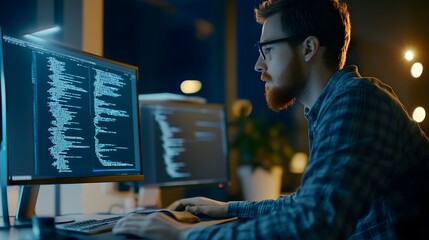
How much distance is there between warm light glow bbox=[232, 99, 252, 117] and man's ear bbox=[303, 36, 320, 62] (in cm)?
187

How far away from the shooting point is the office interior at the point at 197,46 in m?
1.93

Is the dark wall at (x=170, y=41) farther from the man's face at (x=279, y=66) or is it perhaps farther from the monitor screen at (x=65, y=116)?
the man's face at (x=279, y=66)

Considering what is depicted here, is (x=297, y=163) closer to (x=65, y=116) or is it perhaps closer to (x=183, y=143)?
(x=183, y=143)

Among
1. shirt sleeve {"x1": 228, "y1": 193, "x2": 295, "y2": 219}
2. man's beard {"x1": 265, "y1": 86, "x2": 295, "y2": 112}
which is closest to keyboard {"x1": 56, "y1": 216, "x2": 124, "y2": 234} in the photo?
shirt sleeve {"x1": 228, "y1": 193, "x2": 295, "y2": 219}

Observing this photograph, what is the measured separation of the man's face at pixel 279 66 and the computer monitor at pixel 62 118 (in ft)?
1.49

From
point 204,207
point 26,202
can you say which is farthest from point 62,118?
point 204,207

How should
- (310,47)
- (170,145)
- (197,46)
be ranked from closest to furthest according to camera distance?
(310,47)
(170,145)
(197,46)

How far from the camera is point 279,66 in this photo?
1.38 meters

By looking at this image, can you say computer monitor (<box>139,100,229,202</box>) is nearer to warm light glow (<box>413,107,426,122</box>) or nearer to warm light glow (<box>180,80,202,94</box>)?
warm light glow (<box>413,107,426,122</box>)

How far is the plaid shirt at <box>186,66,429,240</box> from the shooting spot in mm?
865

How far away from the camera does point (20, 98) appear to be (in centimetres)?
121

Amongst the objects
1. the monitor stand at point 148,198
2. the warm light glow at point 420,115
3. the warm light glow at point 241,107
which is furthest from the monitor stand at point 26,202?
the warm light glow at point 241,107

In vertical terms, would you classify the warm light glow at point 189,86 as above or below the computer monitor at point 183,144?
above

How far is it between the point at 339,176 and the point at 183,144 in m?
1.17
